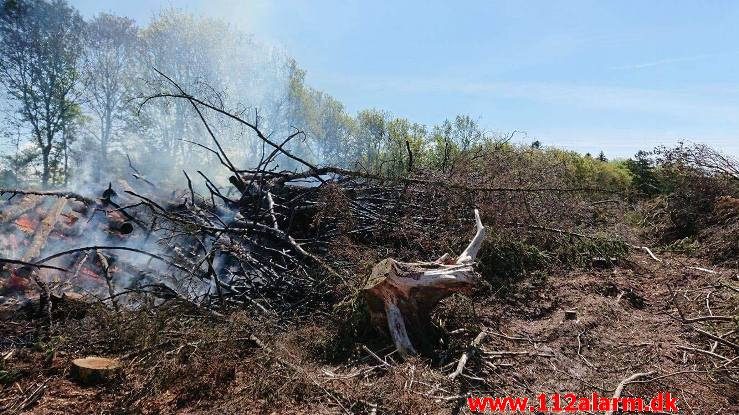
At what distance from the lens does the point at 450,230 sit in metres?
5.54

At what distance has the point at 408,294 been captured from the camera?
319 cm

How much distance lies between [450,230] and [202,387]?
3717 mm

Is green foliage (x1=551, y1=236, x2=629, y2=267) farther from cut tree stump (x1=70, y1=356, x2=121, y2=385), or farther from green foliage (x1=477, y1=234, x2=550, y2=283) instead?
cut tree stump (x1=70, y1=356, x2=121, y2=385)

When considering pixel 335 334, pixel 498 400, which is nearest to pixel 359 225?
pixel 335 334

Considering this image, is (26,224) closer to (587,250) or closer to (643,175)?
(587,250)

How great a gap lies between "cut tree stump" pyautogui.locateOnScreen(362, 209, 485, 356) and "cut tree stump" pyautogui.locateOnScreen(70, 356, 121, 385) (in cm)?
188

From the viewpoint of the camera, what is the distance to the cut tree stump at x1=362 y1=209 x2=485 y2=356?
3.13m

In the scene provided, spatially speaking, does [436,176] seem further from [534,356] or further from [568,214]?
[534,356]

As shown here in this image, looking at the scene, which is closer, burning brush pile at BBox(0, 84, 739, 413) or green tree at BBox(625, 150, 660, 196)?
burning brush pile at BBox(0, 84, 739, 413)

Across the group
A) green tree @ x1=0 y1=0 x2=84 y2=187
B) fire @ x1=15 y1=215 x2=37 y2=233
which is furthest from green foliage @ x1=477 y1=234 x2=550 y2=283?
green tree @ x1=0 y1=0 x2=84 y2=187

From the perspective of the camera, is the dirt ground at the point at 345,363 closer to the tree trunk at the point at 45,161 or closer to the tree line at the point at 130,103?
the tree line at the point at 130,103

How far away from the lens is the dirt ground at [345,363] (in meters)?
2.56

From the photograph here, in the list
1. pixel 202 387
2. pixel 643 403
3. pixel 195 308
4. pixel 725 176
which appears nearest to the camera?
pixel 643 403

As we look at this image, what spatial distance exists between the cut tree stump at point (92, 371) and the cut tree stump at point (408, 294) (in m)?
1.88
